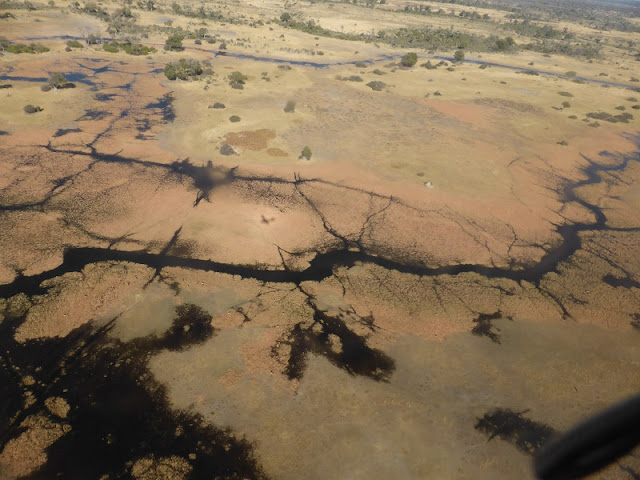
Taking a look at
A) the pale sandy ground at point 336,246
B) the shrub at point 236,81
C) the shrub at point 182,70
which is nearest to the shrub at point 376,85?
the pale sandy ground at point 336,246

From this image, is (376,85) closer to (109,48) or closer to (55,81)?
(55,81)

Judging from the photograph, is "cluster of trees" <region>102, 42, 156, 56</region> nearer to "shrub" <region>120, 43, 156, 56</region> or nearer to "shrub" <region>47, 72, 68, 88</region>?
"shrub" <region>120, 43, 156, 56</region>

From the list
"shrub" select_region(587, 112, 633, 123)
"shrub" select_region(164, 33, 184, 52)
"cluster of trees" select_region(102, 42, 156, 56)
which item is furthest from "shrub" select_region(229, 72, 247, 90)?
"shrub" select_region(587, 112, 633, 123)

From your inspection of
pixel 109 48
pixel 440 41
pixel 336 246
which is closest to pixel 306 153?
pixel 336 246

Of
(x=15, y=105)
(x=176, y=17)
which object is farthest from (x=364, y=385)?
(x=176, y=17)

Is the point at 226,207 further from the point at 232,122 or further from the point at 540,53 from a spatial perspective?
the point at 540,53

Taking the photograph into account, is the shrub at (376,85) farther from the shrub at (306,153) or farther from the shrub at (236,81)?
the shrub at (306,153)
